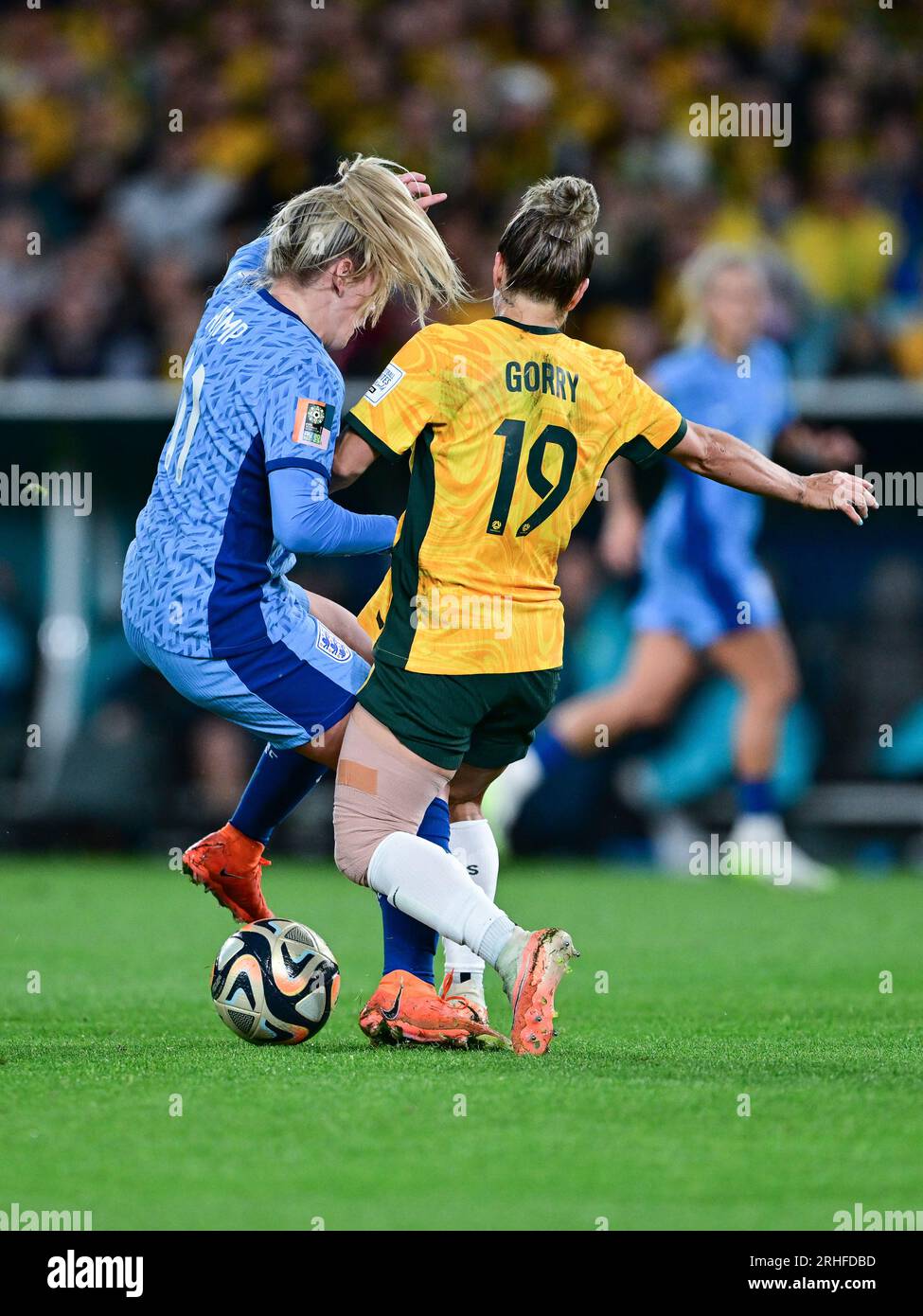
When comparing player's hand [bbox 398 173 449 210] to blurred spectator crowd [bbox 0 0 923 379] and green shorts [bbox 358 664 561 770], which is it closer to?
green shorts [bbox 358 664 561 770]

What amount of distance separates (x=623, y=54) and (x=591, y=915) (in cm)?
766

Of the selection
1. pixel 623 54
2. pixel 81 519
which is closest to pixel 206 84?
pixel 623 54

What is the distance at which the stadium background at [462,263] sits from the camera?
1123cm

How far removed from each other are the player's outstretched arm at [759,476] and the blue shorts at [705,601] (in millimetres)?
5140

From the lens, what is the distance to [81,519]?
11406 millimetres

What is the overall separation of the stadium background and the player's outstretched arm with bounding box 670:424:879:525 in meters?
6.16

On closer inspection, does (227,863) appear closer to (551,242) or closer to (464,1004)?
(464,1004)

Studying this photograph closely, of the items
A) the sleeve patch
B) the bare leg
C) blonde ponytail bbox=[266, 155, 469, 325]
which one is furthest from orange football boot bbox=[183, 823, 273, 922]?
the bare leg

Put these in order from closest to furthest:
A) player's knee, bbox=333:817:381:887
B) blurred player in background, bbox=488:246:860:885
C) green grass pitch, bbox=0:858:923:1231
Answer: green grass pitch, bbox=0:858:923:1231, player's knee, bbox=333:817:381:887, blurred player in background, bbox=488:246:860:885

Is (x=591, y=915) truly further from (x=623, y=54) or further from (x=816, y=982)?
(x=623, y=54)

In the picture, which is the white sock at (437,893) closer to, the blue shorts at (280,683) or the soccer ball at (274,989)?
the soccer ball at (274,989)

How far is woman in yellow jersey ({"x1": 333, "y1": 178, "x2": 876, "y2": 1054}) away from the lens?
15.5 ft

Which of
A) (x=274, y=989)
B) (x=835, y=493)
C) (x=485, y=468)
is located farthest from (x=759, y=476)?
(x=274, y=989)

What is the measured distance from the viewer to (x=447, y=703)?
15.8 ft
